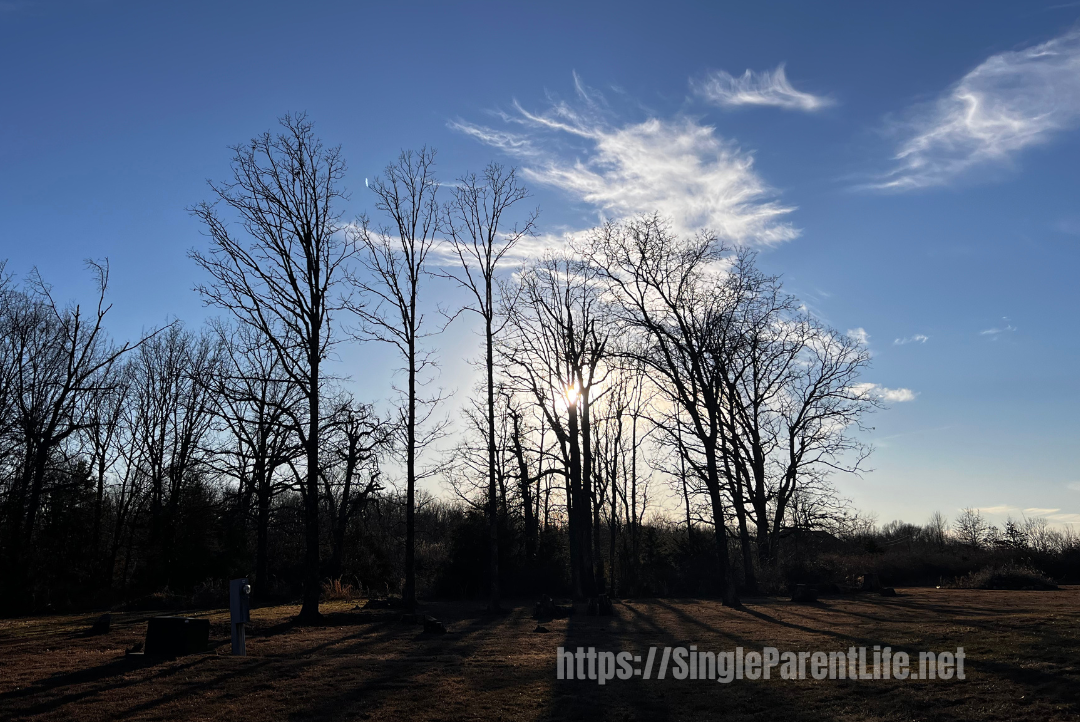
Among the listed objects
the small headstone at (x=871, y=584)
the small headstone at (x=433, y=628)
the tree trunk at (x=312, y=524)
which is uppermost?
the tree trunk at (x=312, y=524)

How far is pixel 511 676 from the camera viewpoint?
997 centimetres

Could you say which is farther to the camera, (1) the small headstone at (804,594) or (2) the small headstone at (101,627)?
(1) the small headstone at (804,594)

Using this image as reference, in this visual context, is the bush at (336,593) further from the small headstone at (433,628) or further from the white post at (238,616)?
the white post at (238,616)

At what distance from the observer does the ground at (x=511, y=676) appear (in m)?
7.92

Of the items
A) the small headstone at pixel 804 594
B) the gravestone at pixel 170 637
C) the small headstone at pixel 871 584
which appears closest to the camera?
the gravestone at pixel 170 637

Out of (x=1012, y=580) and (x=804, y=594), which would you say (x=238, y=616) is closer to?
(x=804, y=594)

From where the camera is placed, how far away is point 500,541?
3022cm

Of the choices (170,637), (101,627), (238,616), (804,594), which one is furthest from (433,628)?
(804,594)

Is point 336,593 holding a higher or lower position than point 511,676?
lower

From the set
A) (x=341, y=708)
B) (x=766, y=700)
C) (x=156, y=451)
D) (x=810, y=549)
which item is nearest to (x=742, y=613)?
(x=766, y=700)

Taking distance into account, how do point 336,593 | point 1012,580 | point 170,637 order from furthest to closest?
point 1012,580 → point 336,593 → point 170,637

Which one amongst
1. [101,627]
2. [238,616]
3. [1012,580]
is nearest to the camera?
[238,616]

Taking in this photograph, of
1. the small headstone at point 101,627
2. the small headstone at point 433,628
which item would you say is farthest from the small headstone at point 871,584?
Answer: the small headstone at point 101,627

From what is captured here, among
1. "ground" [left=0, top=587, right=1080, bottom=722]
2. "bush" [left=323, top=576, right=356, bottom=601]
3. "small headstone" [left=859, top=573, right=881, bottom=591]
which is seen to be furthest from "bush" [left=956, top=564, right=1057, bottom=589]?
"bush" [left=323, top=576, right=356, bottom=601]
